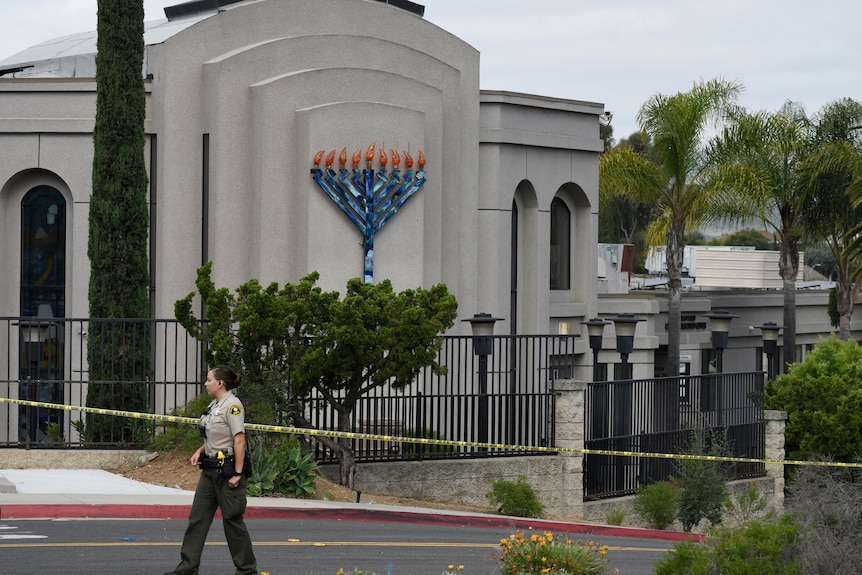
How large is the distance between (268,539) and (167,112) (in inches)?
487

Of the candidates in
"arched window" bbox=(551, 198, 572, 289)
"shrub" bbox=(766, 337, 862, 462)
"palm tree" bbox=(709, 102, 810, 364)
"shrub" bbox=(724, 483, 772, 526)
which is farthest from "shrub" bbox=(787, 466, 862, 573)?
"palm tree" bbox=(709, 102, 810, 364)

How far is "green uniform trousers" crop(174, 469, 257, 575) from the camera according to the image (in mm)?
11055

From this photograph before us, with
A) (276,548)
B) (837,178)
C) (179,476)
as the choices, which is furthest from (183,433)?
(837,178)

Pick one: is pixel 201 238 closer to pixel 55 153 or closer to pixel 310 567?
pixel 55 153

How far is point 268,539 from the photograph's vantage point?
47.4 ft

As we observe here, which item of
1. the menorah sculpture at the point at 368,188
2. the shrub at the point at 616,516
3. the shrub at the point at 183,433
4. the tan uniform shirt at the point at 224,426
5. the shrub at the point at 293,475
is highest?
the menorah sculpture at the point at 368,188

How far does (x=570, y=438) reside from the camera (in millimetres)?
22047

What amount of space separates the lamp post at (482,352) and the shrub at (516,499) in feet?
6.88

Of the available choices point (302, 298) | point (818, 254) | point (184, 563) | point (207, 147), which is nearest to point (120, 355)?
point (302, 298)

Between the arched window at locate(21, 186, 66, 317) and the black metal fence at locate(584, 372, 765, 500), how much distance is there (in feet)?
35.1

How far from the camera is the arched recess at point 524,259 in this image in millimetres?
29234

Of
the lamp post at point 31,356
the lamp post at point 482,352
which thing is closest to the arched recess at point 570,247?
the lamp post at point 482,352

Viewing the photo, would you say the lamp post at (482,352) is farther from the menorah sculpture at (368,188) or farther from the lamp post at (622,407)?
the menorah sculpture at (368,188)

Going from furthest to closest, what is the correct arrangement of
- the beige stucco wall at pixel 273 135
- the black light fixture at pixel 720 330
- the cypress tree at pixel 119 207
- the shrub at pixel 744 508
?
1. the black light fixture at pixel 720 330
2. the beige stucco wall at pixel 273 135
3. the shrub at pixel 744 508
4. the cypress tree at pixel 119 207
